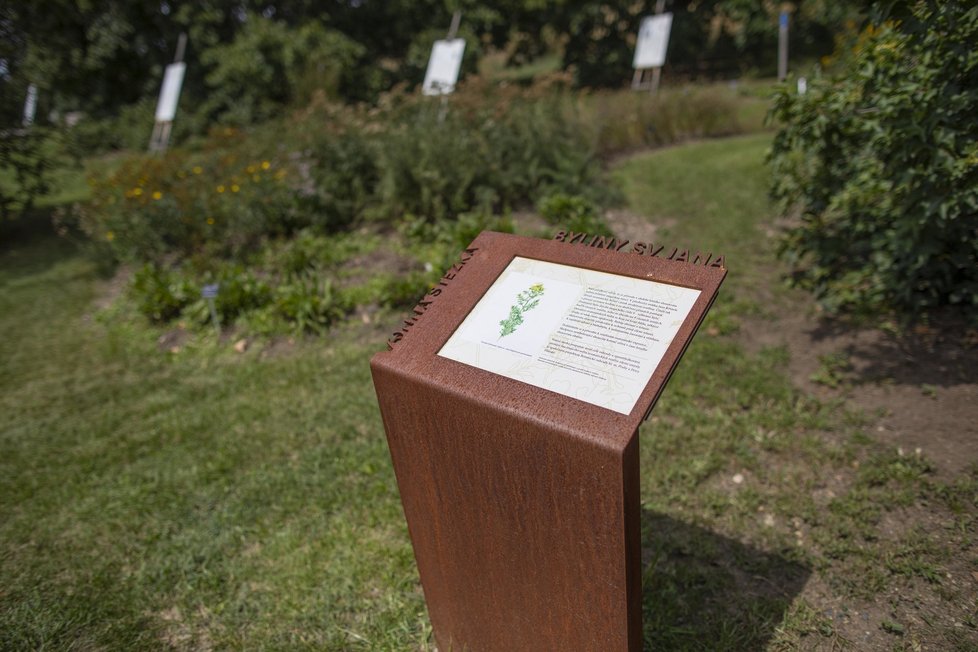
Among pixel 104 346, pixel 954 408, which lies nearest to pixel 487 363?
pixel 954 408

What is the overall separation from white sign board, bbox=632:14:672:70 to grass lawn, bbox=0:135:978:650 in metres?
7.44

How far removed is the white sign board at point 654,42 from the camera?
10.4 m

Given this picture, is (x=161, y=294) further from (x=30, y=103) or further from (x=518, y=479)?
(x=30, y=103)

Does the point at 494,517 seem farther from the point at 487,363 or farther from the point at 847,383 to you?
the point at 847,383

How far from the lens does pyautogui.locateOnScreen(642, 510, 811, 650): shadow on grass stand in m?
2.10

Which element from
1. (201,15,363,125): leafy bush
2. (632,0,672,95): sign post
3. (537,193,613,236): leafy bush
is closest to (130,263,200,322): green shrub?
(537,193,613,236): leafy bush

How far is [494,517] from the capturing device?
1.58 metres

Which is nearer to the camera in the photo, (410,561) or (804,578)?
(804,578)

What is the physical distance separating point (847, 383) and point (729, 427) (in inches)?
30.2

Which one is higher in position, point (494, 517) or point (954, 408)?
point (954, 408)

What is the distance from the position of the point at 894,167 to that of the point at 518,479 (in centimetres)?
265

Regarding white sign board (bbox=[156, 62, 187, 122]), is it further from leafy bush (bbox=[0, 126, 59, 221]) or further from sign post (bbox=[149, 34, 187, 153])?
leafy bush (bbox=[0, 126, 59, 221])

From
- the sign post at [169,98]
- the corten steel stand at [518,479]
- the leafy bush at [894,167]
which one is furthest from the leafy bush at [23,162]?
the leafy bush at [894,167]

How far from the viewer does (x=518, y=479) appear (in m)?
1.46
